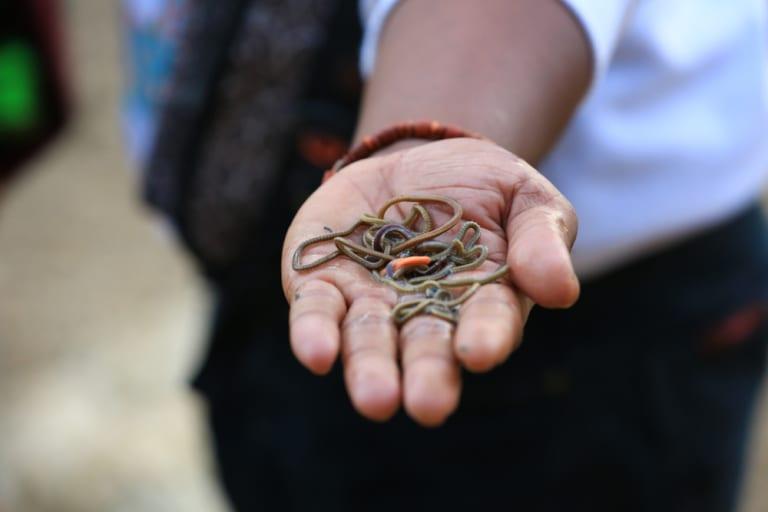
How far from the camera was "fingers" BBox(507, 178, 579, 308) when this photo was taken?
4.99ft

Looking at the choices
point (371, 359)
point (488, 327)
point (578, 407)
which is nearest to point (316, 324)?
point (371, 359)

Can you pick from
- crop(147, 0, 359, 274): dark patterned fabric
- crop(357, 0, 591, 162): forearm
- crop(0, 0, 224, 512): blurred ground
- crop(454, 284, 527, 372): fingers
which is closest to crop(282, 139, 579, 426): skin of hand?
crop(454, 284, 527, 372): fingers

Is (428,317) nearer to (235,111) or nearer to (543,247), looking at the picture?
(543,247)

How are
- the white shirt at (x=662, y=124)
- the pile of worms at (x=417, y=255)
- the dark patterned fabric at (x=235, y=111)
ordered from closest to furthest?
1. the pile of worms at (x=417, y=255)
2. the white shirt at (x=662, y=124)
3. the dark patterned fabric at (x=235, y=111)

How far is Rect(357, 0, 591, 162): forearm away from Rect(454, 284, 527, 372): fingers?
408 mm

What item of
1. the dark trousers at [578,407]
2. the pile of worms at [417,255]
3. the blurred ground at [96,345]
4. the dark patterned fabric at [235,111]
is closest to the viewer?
the pile of worms at [417,255]

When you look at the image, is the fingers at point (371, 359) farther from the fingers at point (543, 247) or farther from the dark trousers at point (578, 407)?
the dark trousers at point (578, 407)

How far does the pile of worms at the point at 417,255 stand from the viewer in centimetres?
163

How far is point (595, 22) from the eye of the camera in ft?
6.16

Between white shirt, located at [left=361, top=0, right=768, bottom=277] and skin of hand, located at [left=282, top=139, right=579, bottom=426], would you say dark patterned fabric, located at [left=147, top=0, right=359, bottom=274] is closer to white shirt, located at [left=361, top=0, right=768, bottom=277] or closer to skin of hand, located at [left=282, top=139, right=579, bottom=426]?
white shirt, located at [left=361, top=0, right=768, bottom=277]

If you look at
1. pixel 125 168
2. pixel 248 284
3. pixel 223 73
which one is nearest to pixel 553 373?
pixel 248 284

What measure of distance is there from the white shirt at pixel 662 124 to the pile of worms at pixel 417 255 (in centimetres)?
43

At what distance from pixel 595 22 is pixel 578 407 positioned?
1.07 metres

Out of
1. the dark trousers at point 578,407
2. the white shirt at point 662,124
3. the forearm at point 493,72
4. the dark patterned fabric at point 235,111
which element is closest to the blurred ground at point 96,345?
the dark trousers at point 578,407
